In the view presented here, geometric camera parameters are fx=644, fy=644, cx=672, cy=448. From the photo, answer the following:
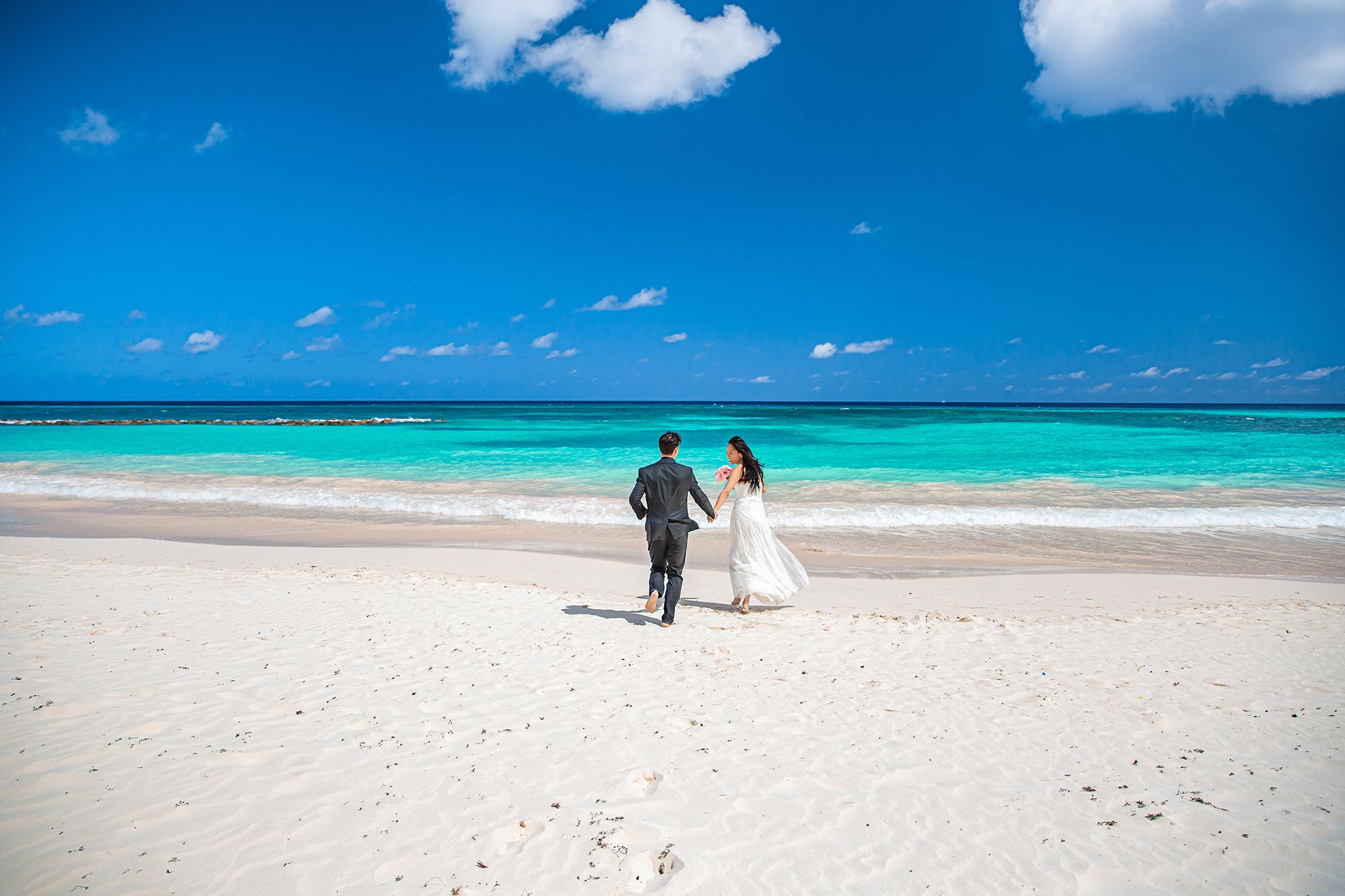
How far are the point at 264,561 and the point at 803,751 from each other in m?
9.43

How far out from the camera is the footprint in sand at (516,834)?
330 cm

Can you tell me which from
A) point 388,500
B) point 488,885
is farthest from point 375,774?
point 388,500

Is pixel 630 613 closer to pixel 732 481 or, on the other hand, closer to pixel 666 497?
pixel 666 497

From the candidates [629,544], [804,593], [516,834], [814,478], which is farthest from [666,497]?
[814,478]

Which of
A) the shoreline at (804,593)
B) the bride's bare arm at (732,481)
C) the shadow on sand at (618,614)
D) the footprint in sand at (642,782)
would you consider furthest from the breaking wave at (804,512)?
the footprint in sand at (642,782)

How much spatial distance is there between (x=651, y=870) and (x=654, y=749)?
112cm

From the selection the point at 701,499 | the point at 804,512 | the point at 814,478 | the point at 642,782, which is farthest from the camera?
the point at 814,478

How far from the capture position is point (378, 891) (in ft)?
9.87

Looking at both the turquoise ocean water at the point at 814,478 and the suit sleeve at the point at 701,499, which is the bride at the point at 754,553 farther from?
the turquoise ocean water at the point at 814,478

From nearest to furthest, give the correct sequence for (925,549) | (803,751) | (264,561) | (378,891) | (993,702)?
(378,891)
(803,751)
(993,702)
(264,561)
(925,549)

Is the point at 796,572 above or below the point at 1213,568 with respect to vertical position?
above

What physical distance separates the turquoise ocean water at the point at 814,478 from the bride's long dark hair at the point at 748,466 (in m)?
6.06

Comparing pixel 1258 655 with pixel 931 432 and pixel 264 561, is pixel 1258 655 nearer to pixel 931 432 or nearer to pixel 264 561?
pixel 264 561

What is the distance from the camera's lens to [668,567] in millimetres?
7293
